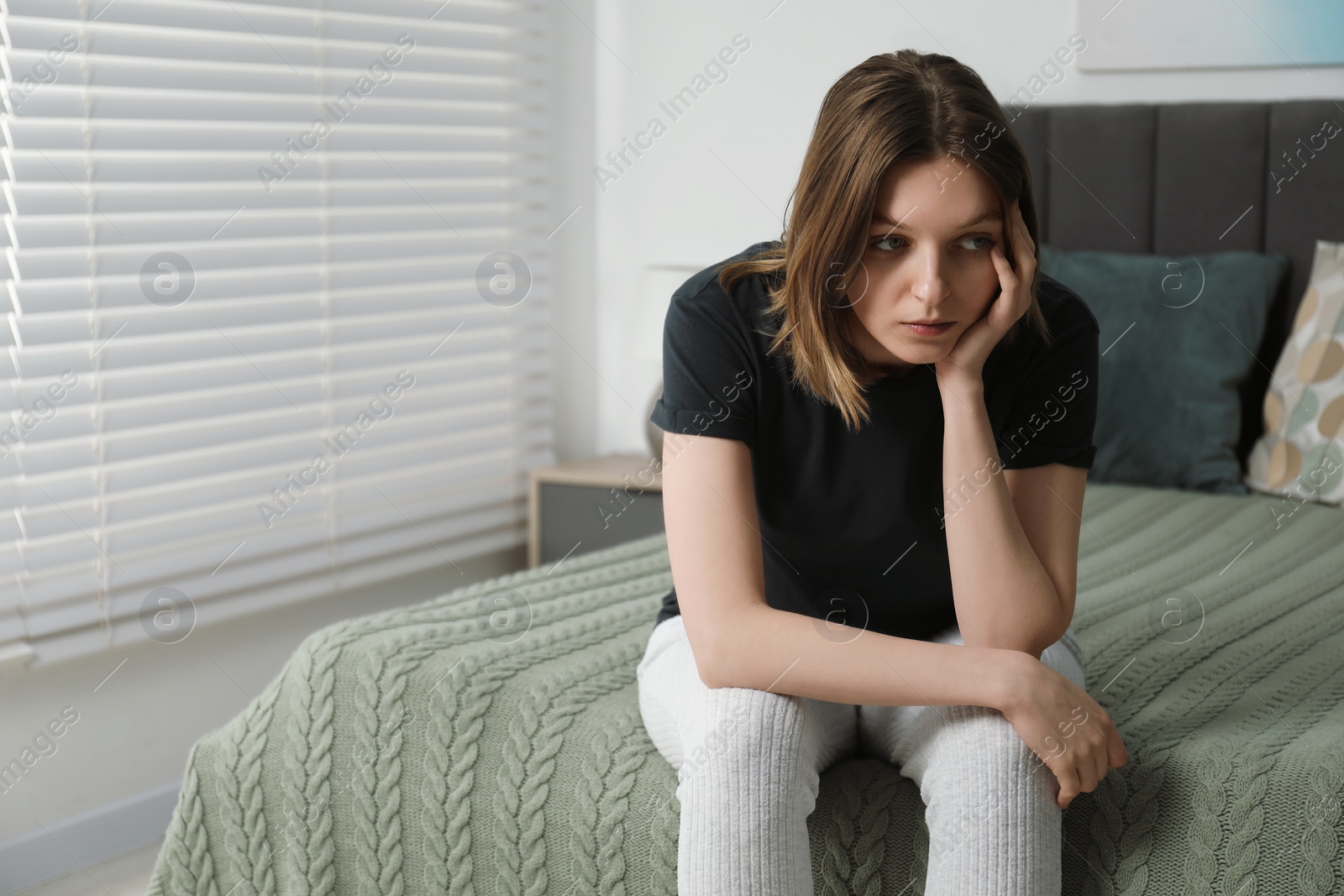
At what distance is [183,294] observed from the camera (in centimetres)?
230

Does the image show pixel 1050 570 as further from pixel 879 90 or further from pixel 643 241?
pixel 643 241

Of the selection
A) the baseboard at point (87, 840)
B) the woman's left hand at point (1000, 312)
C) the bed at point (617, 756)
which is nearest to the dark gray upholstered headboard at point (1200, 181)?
the bed at point (617, 756)

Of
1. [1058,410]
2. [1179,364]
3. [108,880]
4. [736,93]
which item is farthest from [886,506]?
[736,93]

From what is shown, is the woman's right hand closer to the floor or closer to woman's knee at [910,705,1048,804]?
woman's knee at [910,705,1048,804]

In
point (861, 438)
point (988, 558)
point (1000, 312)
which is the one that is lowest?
point (988, 558)

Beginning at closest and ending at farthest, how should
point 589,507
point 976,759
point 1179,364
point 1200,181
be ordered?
point 976,759 → point 1179,364 → point 1200,181 → point 589,507

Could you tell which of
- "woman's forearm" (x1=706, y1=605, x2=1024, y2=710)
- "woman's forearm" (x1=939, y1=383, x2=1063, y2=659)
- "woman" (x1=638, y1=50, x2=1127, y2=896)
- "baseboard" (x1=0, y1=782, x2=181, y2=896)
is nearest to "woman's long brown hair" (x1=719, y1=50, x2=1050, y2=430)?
"woman" (x1=638, y1=50, x2=1127, y2=896)

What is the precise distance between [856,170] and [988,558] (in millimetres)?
390

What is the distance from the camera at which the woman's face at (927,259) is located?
1130mm

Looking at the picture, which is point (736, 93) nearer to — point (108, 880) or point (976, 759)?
point (108, 880)

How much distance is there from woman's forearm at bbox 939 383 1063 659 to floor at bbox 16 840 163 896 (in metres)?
1.54

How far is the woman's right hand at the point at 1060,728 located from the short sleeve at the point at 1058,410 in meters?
0.26

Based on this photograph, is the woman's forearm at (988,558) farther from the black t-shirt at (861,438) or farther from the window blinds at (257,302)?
the window blinds at (257,302)

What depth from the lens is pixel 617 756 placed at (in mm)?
1271
